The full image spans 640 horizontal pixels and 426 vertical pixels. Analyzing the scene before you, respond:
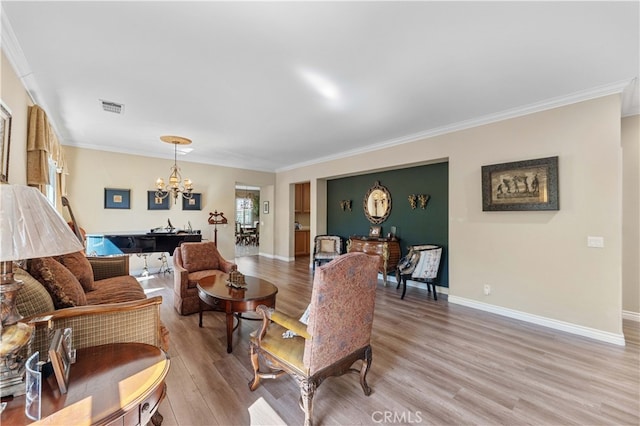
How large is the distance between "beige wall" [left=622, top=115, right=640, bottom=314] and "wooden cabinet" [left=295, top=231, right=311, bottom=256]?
7.12m

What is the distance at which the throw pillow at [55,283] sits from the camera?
183 cm

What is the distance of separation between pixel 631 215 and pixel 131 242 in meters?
7.48

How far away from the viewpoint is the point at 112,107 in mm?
3600

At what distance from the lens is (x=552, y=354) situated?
271 centimetres

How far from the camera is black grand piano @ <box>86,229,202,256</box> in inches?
179

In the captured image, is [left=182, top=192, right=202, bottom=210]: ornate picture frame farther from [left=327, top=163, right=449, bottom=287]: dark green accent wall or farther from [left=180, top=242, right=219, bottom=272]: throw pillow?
[left=327, top=163, right=449, bottom=287]: dark green accent wall

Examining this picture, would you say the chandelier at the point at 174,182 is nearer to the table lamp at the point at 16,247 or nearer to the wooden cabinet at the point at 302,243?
the wooden cabinet at the point at 302,243

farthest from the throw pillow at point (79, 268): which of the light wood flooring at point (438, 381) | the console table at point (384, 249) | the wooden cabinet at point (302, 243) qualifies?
the wooden cabinet at point (302, 243)

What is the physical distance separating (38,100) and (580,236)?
6.69 m

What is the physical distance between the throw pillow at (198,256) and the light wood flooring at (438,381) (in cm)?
73

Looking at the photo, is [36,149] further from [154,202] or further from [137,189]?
[154,202]

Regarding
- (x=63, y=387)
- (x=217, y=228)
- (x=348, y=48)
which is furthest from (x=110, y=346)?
(x=217, y=228)

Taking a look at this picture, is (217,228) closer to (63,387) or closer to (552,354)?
(63,387)

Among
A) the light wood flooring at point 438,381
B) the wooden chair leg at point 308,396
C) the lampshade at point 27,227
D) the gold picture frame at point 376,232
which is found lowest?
the light wood flooring at point 438,381
